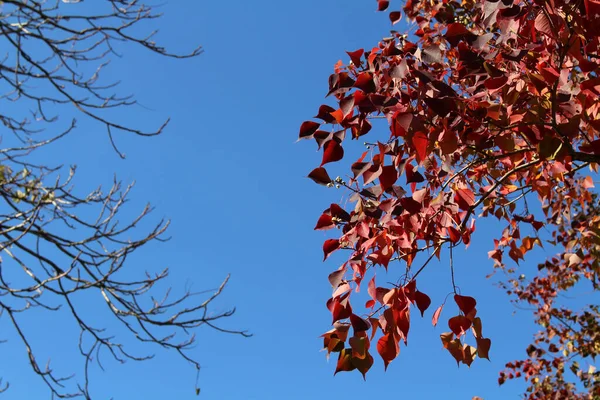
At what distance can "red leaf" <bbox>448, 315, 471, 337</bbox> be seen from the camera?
193 centimetres

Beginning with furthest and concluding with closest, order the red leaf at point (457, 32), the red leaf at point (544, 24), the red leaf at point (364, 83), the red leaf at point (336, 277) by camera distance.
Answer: the red leaf at point (336, 277) → the red leaf at point (364, 83) → the red leaf at point (457, 32) → the red leaf at point (544, 24)

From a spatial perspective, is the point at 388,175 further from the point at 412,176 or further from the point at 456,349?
the point at 456,349

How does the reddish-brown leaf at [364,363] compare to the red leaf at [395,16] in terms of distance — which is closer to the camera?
the reddish-brown leaf at [364,363]

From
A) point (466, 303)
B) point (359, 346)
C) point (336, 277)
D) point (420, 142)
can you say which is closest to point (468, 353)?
point (466, 303)

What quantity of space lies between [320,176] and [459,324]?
0.73m

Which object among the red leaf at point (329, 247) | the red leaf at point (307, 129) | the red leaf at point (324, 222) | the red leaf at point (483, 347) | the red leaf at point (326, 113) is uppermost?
the red leaf at point (326, 113)

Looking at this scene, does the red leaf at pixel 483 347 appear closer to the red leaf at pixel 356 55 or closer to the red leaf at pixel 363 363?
the red leaf at pixel 363 363

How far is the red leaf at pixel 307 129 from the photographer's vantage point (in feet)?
6.91

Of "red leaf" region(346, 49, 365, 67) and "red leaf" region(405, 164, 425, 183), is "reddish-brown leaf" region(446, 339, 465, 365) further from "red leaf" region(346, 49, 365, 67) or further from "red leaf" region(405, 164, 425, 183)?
"red leaf" region(346, 49, 365, 67)

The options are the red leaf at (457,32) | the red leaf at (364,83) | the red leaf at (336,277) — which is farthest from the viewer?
the red leaf at (336,277)

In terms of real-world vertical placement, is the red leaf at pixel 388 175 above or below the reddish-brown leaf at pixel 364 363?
above

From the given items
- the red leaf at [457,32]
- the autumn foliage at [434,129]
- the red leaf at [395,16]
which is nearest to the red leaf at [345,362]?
the autumn foliage at [434,129]

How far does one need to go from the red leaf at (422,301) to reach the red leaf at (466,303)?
101mm

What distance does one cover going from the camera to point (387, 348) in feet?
6.43
